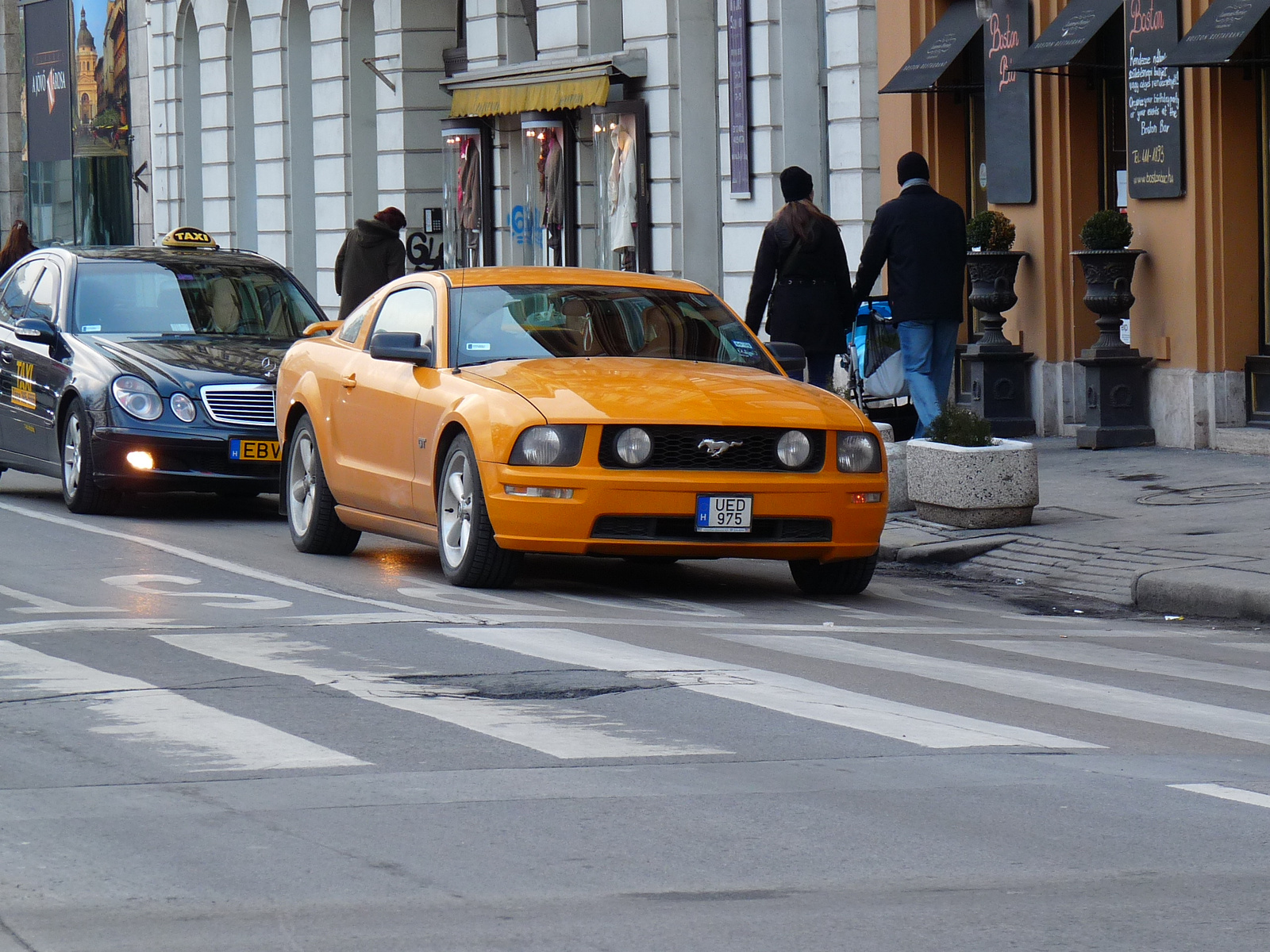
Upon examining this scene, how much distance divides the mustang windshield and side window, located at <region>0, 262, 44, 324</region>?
5.60 meters

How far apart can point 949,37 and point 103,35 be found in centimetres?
2489

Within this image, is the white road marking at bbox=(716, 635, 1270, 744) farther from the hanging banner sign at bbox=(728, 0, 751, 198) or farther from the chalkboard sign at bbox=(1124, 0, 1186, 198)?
the hanging banner sign at bbox=(728, 0, 751, 198)

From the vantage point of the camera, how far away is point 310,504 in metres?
11.8

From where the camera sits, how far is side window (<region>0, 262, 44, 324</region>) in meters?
15.6

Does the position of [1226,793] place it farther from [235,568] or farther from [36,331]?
[36,331]

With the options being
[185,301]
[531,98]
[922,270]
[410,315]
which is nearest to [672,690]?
[410,315]

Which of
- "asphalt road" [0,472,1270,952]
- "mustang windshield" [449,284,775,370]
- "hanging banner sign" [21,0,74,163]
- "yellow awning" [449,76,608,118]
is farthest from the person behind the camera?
"hanging banner sign" [21,0,74,163]

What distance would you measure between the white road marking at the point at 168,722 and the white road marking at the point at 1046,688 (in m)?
2.44

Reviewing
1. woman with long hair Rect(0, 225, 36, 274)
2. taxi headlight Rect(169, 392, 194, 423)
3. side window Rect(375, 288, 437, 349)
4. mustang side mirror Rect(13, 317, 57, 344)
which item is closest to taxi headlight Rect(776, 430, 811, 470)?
side window Rect(375, 288, 437, 349)

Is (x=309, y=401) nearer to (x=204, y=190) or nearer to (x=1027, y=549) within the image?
(x=1027, y=549)

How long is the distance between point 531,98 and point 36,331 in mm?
11953

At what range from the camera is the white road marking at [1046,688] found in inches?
275

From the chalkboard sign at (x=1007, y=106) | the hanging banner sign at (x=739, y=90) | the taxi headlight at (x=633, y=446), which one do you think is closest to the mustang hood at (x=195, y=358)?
the taxi headlight at (x=633, y=446)

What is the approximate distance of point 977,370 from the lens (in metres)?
18.2
